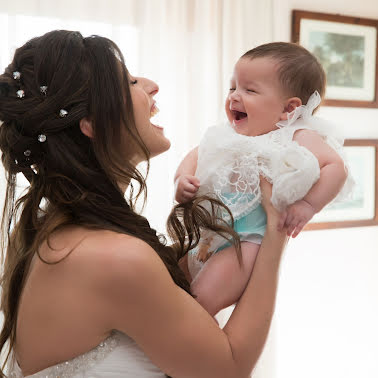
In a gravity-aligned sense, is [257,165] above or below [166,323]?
above

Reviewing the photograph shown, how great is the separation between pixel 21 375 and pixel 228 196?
72 cm

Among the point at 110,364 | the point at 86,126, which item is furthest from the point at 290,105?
the point at 110,364

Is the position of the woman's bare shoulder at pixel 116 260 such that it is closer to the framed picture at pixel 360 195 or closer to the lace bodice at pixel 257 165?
the lace bodice at pixel 257 165

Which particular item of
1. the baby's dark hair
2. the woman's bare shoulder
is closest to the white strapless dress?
the woman's bare shoulder

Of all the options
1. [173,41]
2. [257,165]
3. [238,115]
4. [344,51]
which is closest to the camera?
[257,165]

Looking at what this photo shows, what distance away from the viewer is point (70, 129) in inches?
48.1

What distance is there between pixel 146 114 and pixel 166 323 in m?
0.51

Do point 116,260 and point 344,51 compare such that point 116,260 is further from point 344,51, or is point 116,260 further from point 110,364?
point 344,51

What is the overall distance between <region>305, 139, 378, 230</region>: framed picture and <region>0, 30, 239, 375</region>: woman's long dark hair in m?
2.31

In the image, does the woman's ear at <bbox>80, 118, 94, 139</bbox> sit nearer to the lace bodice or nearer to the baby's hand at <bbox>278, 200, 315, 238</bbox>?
the lace bodice

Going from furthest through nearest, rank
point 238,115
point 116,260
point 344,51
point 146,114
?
point 344,51, point 238,115, point 146,114, point 116,260

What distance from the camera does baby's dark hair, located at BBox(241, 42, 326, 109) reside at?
1.57m

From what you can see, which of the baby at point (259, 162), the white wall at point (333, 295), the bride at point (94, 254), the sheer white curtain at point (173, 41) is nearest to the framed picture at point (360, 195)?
the white wall at point (333, 295)

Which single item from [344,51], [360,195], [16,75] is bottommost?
[360,195]
